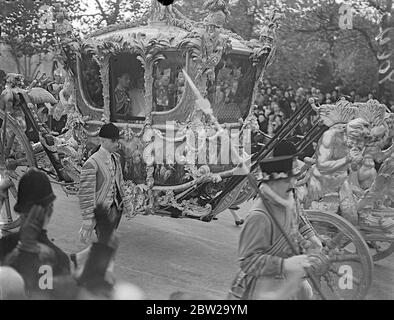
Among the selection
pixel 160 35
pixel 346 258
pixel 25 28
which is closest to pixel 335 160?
pixel 346 258

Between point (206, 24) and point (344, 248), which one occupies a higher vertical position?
point (206, 24)

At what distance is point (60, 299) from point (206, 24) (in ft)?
7.65

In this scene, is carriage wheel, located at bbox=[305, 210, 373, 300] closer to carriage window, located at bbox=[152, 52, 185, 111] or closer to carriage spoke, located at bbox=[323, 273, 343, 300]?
carriage spoke, located at bbox=[323, 273, 343, 300]

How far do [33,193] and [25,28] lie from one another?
6.96 ft

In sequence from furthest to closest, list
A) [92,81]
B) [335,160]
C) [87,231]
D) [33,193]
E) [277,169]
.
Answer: [92,81] → [335,160] → [87,231] → [33,193] → [277,169]

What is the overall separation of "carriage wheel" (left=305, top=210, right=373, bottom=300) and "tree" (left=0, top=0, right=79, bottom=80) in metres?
2.57

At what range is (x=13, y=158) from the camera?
4910mm

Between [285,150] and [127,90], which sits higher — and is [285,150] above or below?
above

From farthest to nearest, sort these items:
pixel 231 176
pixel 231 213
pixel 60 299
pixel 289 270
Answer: pixel 231 213, pixel 231 176, pixel 60 299, pixel 289 270

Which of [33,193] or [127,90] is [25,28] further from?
[33,193]

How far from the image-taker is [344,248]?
3.55m

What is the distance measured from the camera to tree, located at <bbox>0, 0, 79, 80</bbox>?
407 cm

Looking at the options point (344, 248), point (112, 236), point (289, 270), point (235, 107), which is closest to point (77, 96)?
point (235, 107)
